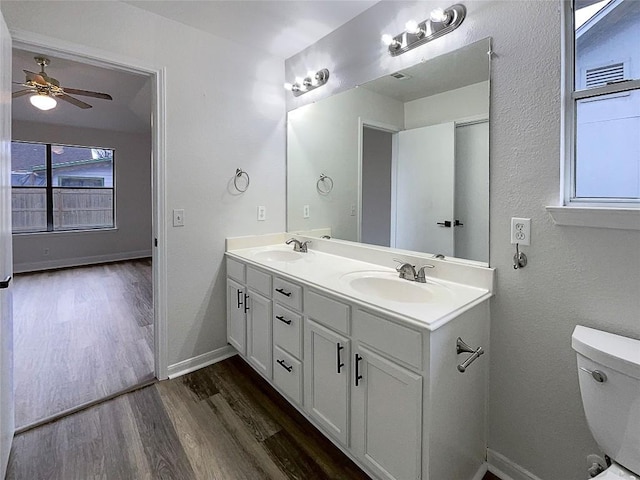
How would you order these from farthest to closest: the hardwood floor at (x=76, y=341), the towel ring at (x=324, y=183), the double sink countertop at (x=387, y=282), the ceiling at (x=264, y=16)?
1. the towel ring at (x=324, y=183)
2. the hardwood floor at (x=76, y=341)
3. the ceiling at (x=264, y=16)
4. the double sink countertop at (x=387, y=282)

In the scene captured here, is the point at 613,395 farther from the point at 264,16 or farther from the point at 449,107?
the point at 264,16

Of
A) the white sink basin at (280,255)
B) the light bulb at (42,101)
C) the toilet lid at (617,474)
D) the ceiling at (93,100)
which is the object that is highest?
the ceiling at (93,100)

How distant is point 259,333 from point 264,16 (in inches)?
77.2

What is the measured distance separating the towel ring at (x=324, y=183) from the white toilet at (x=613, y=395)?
5.57 ft

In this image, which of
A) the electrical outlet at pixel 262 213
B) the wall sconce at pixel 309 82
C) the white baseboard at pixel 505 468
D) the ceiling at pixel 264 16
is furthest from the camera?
the electrical outlet at pixel 262 213

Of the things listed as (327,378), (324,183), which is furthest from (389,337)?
(324,183)

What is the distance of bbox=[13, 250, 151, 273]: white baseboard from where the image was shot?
5270 mm

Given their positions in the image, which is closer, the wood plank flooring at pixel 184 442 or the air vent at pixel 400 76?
the wood plank flooring at pixel 184 442

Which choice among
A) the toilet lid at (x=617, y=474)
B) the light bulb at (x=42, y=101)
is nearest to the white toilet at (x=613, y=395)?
the toilet lid at (x=617, y=474)

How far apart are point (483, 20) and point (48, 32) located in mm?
2136

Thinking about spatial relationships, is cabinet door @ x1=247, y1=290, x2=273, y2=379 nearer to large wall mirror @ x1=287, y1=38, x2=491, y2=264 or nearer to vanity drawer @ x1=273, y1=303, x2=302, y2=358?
vanity drawer @ x1=273, y1=303, x2=302, y2=358

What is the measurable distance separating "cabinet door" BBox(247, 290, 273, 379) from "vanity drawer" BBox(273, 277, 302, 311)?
123 millimetres

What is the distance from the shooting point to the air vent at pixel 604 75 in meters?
1.20

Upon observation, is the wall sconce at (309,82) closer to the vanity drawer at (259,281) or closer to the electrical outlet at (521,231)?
the vanity drawer at (259,281)
